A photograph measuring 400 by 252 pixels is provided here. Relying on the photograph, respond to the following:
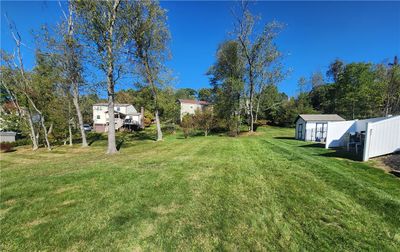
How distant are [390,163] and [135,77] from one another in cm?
1487

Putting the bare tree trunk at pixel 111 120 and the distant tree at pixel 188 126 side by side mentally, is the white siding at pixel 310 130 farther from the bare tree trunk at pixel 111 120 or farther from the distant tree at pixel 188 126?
the bare tree trunk at pixel 111 120

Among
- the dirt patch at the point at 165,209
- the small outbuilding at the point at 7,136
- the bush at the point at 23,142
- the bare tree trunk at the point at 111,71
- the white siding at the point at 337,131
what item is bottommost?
the bush at the point at 23,142

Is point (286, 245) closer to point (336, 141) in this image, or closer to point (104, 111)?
point (336, 141)

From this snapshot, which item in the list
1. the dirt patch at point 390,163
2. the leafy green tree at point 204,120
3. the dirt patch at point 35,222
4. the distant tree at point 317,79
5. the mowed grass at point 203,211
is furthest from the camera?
the distant tree at point 317,79

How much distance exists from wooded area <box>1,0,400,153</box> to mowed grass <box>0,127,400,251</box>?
7.54 m

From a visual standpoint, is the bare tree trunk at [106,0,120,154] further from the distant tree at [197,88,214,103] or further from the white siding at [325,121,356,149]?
the distant tree at [197,88,214,103]

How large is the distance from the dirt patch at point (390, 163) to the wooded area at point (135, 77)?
12266 millimetres

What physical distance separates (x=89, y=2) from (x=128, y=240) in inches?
489

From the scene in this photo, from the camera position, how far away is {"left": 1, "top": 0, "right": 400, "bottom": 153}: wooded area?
38.6ft

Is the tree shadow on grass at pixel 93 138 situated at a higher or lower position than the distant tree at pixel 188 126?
lower

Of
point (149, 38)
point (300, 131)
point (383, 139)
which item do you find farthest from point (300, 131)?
point (149, 38)

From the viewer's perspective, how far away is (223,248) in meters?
2.75

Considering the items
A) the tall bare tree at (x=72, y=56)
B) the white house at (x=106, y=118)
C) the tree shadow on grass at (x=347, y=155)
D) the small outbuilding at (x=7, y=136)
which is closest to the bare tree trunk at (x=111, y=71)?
the tall bare tree at (x=72, y=56)

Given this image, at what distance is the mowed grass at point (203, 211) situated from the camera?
286 centimetres
